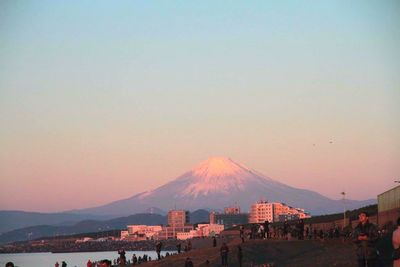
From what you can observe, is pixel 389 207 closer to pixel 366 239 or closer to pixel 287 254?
pixel 287 254

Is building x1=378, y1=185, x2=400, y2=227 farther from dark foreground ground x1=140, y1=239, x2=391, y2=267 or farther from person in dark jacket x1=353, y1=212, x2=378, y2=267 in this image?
person in dark jacket x1=353, y1=212, x2=378, y2=267

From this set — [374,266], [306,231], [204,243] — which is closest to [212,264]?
[306,231]

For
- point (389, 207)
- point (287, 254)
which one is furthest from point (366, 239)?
point (287, 254)

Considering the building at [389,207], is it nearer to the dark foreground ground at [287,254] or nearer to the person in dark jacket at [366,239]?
the dark foreground ground at [287,254]

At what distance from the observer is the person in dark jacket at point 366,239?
54.3 feet

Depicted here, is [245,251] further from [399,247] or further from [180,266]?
[399,247]

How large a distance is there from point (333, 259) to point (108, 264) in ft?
85.8

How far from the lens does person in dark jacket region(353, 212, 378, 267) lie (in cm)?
1655

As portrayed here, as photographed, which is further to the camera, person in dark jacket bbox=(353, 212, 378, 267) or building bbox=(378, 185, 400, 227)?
building bbox=(378, 185, 400, 227)

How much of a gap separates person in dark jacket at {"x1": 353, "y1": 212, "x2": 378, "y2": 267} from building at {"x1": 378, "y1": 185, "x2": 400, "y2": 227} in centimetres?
2177

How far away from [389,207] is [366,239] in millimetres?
28786

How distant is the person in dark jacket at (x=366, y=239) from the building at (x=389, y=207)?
71.4 feet

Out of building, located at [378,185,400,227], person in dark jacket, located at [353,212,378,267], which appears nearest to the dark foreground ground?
building, located at [378,185,400,227]

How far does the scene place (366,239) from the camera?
54.4 feet
